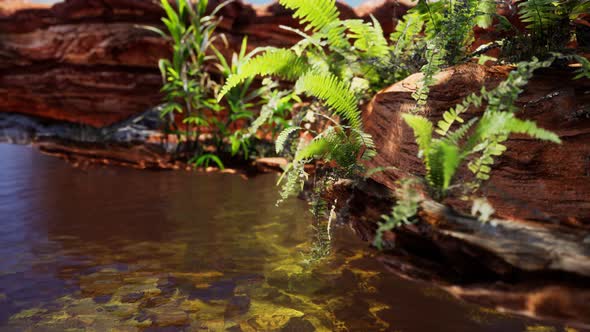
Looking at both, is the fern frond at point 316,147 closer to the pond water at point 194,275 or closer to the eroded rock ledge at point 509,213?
the eroded rock ledge at point 509,213

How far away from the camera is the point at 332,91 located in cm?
251

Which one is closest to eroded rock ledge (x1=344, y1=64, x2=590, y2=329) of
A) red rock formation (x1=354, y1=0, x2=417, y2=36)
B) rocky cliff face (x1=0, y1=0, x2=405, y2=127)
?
red rock formation (x1=354, y1=0, x2=417, y2=36)

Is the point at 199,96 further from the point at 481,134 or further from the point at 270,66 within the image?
the point at 481,134

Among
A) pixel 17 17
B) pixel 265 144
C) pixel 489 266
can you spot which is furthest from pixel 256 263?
pixel 17 17

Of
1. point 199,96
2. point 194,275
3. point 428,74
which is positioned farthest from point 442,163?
point 199,96

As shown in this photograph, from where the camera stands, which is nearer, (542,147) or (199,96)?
(542,147)

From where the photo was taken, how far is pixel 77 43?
866cm

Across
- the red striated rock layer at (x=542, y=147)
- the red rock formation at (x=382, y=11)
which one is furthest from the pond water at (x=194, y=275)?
the red rock formation at (x=382, y=11)

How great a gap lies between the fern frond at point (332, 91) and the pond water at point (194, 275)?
0.99 meters

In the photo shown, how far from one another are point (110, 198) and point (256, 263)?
2.46 metres

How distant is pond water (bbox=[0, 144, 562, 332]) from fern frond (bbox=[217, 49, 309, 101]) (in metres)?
1.20

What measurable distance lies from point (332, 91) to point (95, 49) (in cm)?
800

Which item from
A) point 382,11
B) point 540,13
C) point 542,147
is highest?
point 382,11

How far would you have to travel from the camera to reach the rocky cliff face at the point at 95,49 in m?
8.55
